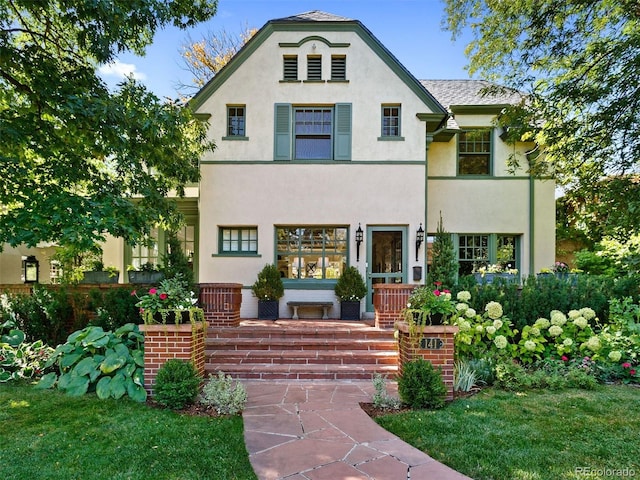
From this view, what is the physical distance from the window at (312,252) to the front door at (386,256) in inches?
26.4

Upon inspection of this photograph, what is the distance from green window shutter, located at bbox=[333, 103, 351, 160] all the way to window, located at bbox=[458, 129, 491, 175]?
11.3ft

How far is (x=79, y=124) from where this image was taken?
573 centimetres

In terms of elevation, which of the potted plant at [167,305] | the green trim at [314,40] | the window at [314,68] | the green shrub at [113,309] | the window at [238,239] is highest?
the green trim at [314,40]

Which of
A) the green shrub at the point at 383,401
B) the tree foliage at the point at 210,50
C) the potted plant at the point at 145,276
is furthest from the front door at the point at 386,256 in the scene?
the tree foliage at the point at 210,50

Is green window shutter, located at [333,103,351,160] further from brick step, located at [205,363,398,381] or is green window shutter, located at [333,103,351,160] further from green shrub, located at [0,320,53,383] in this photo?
green shrub, located at [0,320,53,383]

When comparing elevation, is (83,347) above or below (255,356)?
above

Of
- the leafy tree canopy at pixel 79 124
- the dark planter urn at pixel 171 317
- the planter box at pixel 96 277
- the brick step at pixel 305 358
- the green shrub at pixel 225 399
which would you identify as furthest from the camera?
the planter box at pixel 96 277

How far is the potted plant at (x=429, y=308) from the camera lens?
14.9 ft

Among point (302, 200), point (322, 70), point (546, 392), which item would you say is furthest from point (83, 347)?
point (322, 70)

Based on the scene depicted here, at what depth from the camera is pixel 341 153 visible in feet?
28.9

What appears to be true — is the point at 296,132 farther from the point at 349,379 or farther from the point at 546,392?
the point at 546,392

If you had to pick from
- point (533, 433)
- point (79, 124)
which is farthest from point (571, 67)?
point (79, 124)

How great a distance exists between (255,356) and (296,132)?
5741mm

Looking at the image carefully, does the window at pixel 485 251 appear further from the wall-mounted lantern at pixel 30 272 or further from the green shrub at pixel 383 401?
the wall-mounted lantern at pixel 30 272
